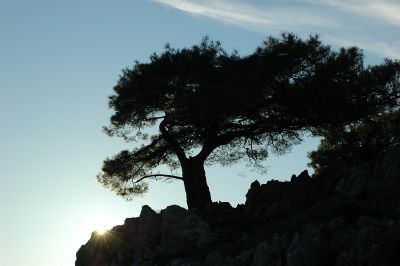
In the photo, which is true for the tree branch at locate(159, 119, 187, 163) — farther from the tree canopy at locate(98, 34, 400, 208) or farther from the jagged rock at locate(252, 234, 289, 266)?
the jagged rock at locate(252, 234, 289, 266)

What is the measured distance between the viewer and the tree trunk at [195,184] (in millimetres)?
35469

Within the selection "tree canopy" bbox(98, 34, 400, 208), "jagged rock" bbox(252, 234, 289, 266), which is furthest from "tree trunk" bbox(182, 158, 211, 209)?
"jagged rock" bbox(252, 234, 289, 266)

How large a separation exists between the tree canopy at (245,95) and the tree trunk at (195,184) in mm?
56

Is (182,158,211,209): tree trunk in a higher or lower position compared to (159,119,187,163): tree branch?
lower

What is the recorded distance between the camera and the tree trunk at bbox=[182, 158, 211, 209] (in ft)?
116

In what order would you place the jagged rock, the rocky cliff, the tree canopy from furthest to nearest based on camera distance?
the tree canopy, the jagged rock, the rocky cliff

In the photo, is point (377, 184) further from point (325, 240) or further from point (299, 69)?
point (299, 69)

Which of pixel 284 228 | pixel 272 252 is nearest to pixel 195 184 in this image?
pixel 284 228

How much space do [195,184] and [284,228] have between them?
1200cm

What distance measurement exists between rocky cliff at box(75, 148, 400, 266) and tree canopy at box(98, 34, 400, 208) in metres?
4.37

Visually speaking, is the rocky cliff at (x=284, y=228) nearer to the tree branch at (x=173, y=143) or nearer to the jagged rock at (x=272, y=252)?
the jagged rock at (x=272, y=252)

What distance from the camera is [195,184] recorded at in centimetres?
3572

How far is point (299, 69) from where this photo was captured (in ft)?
117

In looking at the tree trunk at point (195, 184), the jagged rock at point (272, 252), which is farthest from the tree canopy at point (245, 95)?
the jagged rock at point (272, 252)
